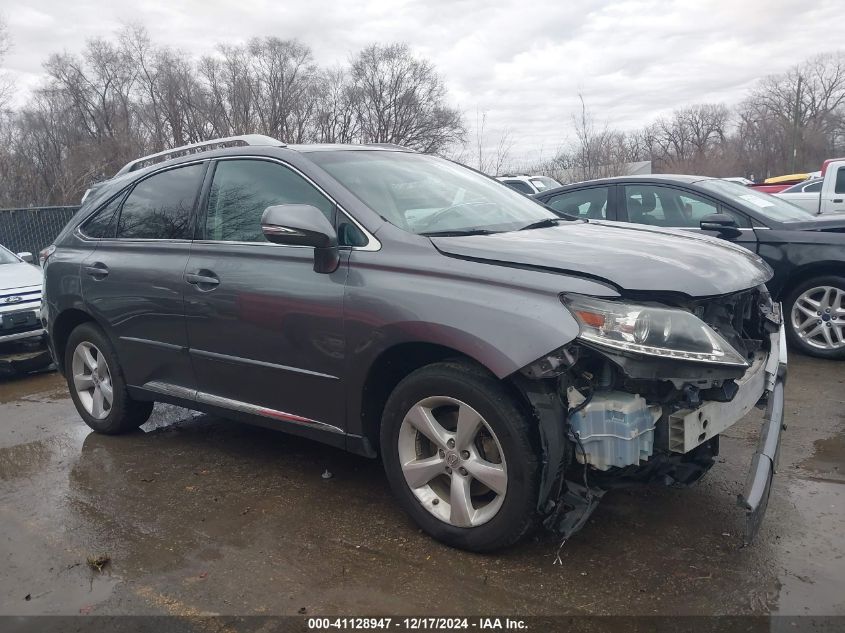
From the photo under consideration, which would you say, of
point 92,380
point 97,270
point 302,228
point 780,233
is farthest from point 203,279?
point 780,233

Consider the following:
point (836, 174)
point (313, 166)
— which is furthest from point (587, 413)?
point (836, 174)

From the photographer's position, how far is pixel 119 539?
3.29 metres

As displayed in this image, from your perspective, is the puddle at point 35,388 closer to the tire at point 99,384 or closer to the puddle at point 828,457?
the tire at point 99,384

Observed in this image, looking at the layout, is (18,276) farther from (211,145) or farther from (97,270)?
(211,145)

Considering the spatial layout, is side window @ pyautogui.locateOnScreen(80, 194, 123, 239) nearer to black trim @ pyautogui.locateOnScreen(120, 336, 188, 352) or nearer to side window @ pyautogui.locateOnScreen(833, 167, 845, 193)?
black trim @ pyautogui.locateOnScreen(120, 336, 188, 352)

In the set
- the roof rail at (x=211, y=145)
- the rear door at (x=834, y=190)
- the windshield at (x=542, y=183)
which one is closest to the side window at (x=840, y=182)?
the rear door at (x=834, y=190)

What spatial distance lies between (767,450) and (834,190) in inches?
404

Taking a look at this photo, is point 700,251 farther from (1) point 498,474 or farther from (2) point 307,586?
(2) point 307,586

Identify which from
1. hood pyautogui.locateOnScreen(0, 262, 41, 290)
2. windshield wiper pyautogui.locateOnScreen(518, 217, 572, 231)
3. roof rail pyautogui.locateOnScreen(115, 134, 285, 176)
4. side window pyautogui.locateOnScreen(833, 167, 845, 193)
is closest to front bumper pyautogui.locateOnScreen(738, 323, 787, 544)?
windshield wiper pyautogui.locateOnScreen(518, 217, 572, 231)

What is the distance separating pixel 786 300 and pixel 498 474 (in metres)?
4.34

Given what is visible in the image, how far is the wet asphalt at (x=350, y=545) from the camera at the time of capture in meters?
2.68

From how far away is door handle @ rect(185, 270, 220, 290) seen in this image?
12.2ft

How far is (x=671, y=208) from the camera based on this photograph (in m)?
6.64

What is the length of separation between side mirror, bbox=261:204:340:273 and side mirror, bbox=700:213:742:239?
3905 mm
